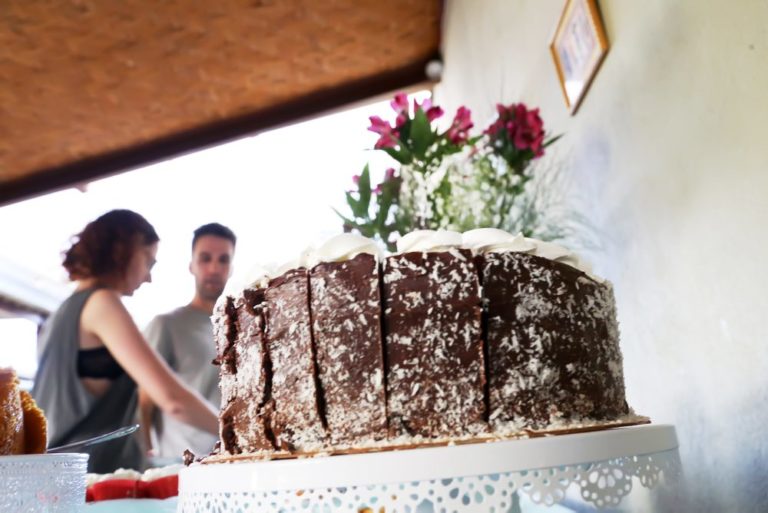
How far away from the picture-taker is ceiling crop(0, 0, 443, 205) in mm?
2619

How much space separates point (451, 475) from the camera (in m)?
0.51

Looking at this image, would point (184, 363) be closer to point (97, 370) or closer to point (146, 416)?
point (146, 416)

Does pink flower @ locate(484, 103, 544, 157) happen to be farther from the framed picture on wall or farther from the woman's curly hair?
the woman's curly hair

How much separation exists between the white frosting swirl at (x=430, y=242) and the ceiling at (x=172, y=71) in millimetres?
2309

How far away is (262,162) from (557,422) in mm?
3316

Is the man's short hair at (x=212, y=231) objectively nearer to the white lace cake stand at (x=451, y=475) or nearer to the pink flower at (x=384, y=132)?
the pink flower at (x=384, y=132)

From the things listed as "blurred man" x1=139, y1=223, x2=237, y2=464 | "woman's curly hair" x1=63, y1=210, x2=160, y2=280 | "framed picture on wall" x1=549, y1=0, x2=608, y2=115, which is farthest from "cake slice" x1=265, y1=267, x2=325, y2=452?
"blurred man" x1=139, y1=223, x2=237, y2=464

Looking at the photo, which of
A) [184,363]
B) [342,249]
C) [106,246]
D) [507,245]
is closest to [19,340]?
[184,363]

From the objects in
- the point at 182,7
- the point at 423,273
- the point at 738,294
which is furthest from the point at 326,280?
the point at 182,7

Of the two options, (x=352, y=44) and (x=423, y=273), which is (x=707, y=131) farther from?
(x=352, y=44)

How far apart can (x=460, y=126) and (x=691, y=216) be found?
18.5 inches

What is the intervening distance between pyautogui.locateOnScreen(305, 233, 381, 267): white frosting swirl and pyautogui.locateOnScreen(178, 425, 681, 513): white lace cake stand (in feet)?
0.74

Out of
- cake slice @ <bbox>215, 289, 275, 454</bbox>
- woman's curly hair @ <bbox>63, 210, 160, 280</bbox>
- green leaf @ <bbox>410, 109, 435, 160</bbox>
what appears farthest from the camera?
woman's curly hair @ <bbox>63, 210, 160, 280</bbox>

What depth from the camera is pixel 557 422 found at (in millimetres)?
636
